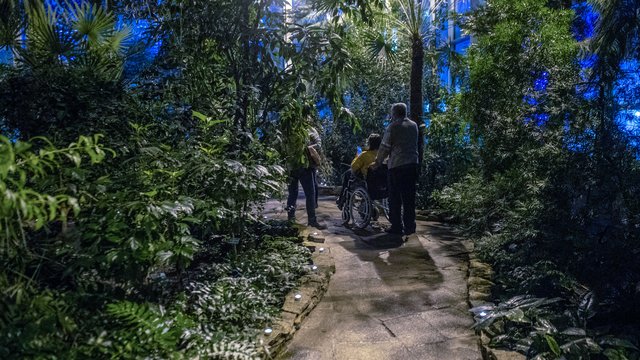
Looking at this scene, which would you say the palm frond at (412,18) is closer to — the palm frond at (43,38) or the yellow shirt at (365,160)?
the yellow shirt at (365,160)

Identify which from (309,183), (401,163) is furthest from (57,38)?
(401,163)

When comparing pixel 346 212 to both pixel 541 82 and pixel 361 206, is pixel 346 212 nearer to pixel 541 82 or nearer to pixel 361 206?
pixel 361 206

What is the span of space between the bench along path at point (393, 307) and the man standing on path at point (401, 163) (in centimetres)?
39

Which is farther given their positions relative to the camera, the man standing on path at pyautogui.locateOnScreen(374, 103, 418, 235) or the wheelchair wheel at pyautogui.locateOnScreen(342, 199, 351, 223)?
the wheelchair wheel at pyautogui.locateOnScreen(342, 199, 351, 223)

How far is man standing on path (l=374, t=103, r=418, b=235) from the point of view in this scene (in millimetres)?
6898

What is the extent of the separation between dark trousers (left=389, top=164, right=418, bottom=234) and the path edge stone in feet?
5.57

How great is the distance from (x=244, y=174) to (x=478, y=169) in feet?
15.6

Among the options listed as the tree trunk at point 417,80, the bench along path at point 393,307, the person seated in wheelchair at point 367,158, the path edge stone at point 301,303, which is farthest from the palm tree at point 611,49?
the tree trunk at point 417,80

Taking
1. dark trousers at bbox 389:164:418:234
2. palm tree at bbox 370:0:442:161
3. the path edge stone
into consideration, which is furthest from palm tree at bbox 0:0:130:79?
palm tree at bbox 370:0:442:161

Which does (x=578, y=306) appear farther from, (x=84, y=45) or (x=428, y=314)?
(x=84, y=45)

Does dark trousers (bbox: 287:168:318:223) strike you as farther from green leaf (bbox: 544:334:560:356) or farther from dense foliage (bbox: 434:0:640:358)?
green leaf (bbox: 544:334:560:356)

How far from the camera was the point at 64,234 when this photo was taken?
9.14 ft

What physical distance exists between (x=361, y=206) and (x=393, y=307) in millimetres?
3717

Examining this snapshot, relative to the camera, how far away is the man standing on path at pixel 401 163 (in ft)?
22.6
